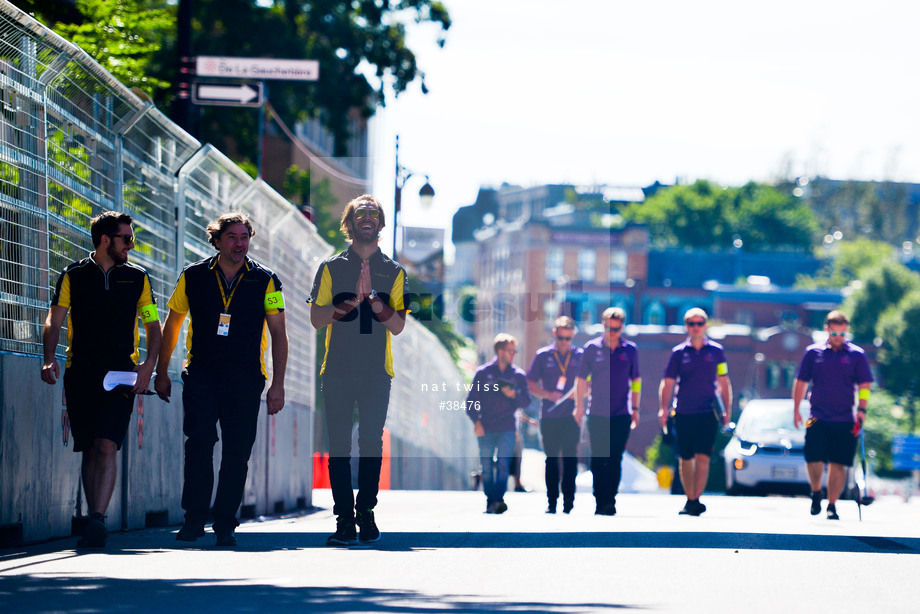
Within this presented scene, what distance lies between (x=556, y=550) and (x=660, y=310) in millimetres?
111745

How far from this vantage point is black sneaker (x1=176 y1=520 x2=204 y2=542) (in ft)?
30.8

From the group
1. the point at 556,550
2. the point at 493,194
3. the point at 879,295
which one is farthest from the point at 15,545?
the point at 493,194

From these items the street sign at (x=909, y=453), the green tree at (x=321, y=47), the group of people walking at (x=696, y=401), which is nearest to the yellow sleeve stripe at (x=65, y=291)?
the group of people walking at (x=696, y=401)

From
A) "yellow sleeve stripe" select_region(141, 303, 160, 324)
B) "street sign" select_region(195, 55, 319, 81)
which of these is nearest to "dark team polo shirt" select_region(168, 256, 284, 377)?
"yellow sleeve stripe" select_region(141, 303, 160, 324)

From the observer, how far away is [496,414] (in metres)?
16.0

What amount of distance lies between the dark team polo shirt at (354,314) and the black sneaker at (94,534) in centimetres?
148

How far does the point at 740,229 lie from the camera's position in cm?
12312

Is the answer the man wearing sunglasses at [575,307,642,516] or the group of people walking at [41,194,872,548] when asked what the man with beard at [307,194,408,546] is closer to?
the group of people walking at [41,194,872,548]

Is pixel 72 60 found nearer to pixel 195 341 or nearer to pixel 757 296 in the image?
pixel 195 341

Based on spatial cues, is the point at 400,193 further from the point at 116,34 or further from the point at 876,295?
the point at 876,295

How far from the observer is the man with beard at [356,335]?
372 inches

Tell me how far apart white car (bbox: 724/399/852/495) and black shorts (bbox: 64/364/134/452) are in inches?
579

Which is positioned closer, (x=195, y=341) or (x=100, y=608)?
(x=100, y=608)

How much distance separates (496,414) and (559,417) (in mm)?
633
